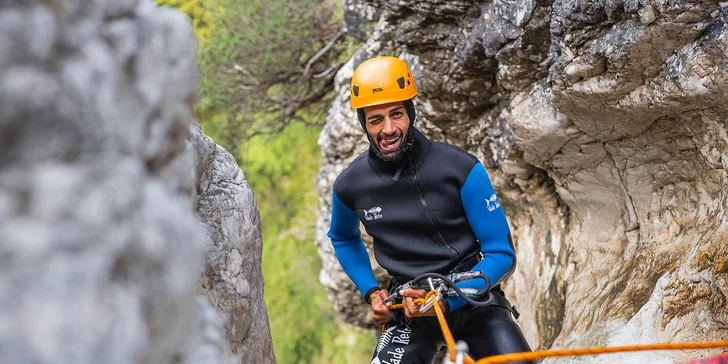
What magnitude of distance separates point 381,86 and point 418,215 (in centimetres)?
67

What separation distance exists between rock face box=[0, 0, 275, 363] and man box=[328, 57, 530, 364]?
1791mm

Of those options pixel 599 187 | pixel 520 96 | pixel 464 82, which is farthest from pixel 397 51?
pixel 599 187

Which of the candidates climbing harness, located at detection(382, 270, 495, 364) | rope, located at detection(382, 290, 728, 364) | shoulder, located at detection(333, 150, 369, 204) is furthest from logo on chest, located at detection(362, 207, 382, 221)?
rope, located at detection(382, 290, 728, 364)

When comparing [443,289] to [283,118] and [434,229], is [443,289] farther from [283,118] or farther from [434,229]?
[283,118]

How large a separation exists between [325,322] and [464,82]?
34.6 ft

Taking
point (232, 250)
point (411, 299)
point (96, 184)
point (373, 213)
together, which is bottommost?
point (411, 299)

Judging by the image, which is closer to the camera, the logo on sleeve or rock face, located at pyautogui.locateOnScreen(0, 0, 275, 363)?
rock face, located at pyautogui.locateOnScreen(0, 0, 275, 363)

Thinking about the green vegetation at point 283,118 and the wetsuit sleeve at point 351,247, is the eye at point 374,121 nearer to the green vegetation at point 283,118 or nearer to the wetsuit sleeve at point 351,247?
the wetsuit sleeve at point 351,247

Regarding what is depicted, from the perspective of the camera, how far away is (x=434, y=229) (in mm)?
3379

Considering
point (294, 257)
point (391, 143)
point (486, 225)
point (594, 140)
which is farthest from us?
point (294, 257)

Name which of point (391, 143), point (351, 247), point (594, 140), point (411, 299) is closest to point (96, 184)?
point (411, 299)

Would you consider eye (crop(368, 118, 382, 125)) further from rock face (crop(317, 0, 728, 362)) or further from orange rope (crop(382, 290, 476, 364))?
rock face (crop(317, 0, 728, 362))

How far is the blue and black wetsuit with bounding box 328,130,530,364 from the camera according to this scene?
10.6 feet

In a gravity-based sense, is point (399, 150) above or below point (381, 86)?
below
